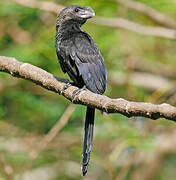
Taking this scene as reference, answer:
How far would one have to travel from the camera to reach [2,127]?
5.08 meters

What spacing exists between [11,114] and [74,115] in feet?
3.00

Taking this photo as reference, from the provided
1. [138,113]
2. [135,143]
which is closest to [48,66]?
[135,143]

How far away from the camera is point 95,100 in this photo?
2980 mm

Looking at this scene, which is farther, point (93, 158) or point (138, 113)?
point (93, 158)

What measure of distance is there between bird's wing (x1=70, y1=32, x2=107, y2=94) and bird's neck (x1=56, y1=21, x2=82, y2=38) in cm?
10

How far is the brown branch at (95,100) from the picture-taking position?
2545 mm

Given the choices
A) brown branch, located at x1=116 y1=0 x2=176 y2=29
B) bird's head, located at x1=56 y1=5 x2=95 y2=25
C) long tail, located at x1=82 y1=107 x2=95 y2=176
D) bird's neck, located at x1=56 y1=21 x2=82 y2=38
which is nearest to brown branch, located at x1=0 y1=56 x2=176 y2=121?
long tail, located at x1=82 y1=107 x2=95 y2=176

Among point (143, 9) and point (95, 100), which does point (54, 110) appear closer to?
point (143, 9)

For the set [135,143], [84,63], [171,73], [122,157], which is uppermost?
[84,63]

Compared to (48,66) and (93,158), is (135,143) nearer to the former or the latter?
(93,158)

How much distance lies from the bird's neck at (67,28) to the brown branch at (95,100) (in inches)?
26.8

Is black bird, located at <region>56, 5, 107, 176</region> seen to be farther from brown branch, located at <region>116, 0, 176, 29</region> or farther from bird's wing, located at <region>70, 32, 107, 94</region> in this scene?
brown branch, located at <region>116, 0, 176, 29</region>

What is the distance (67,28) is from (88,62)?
49 centimetres

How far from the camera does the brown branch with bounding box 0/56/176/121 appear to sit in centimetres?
254
